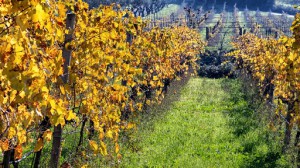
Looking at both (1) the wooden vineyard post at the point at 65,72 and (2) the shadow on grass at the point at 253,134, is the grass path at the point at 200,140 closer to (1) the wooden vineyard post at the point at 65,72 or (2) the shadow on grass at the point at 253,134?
(2) the shadow on grass at the point at 253,134

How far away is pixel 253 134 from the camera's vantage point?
37.8 ft

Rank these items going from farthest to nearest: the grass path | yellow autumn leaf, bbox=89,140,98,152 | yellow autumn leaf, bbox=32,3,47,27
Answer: the grass path, yellow autumn leaf, bbox=89,140,98,152, yellow autumn leaf, bbox=32,3,47,27

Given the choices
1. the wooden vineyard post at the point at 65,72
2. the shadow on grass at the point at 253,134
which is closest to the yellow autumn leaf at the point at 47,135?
the wooden vineyard post at the point at 65,72

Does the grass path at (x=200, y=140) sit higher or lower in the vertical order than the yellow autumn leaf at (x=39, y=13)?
lower

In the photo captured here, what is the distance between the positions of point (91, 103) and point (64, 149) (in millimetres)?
4230

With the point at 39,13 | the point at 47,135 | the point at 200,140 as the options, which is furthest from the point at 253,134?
the point at 39,13

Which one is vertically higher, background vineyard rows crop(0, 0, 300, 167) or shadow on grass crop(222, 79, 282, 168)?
background vineyard rows crop(0, 0, 300, 167)

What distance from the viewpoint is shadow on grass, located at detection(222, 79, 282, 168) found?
31.1 ft

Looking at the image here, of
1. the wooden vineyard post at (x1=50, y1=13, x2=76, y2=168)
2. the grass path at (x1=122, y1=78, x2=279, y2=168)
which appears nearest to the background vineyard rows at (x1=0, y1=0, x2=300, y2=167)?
the wooden vineyard post at (x1=50, y1=13, x2=76, y2=168)

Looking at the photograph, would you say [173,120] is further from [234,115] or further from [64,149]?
[64,149]

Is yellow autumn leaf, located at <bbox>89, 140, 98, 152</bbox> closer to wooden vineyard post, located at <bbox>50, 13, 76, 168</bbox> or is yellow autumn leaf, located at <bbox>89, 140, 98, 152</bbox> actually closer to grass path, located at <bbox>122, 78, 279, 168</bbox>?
wooden vineyard post, located at <bbox>50, 13, 76, 168</bbox>

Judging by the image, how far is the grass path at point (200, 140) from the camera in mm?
9086

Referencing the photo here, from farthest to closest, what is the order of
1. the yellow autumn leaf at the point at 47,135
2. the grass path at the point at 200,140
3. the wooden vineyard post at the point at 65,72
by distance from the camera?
the grass path at the point at 200,140 → the wooden vineyard post at the point at 65,72 → the yellow autumn leaf at the point at 47,135

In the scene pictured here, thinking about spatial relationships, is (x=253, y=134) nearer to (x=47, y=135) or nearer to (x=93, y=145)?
(x=93, y=145)
